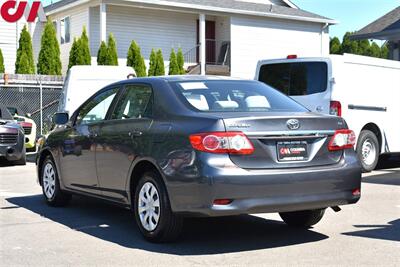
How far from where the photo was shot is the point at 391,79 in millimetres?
12336

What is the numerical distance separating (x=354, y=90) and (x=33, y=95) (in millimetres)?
13761

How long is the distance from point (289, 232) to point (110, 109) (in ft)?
7.86

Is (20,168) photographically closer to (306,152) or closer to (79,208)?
(79,208)

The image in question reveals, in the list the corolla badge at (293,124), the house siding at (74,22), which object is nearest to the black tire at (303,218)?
the corolla badge at (293,124)

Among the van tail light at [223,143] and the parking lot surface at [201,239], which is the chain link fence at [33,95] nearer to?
the parking lot surface at [201,239]

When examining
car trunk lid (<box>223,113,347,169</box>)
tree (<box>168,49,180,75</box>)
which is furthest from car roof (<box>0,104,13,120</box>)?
tree (<box>168,49,180,75</box>)

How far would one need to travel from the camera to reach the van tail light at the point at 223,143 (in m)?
5.52

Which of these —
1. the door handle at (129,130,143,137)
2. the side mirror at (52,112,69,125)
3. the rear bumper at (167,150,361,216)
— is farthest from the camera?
the side mirror at (52,112,69,125)

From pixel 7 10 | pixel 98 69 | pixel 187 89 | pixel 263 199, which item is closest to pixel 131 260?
pixel 263 199

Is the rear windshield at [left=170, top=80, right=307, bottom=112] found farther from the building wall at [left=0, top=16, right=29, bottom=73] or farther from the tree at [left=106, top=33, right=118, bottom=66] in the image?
the building wall at [left=0, top=16, right=29, bottom=73]

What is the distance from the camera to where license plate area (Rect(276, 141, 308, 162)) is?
225 inches

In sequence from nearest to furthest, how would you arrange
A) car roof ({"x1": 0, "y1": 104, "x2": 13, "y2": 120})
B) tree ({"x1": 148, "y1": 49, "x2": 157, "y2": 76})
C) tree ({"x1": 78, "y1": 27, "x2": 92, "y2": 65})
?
car roof ({"x1": 0, "y1": 104, "x2": 13, "y2": 120}) < tree ({"x1": 78, "y1": 27, "x2": 92, "y2": 65}) < tree ({"x1": 148, "y1": 49, "x2": 157, "y2": 76})

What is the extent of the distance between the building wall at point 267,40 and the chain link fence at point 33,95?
10.0 m

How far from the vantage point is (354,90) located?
37.2ft
